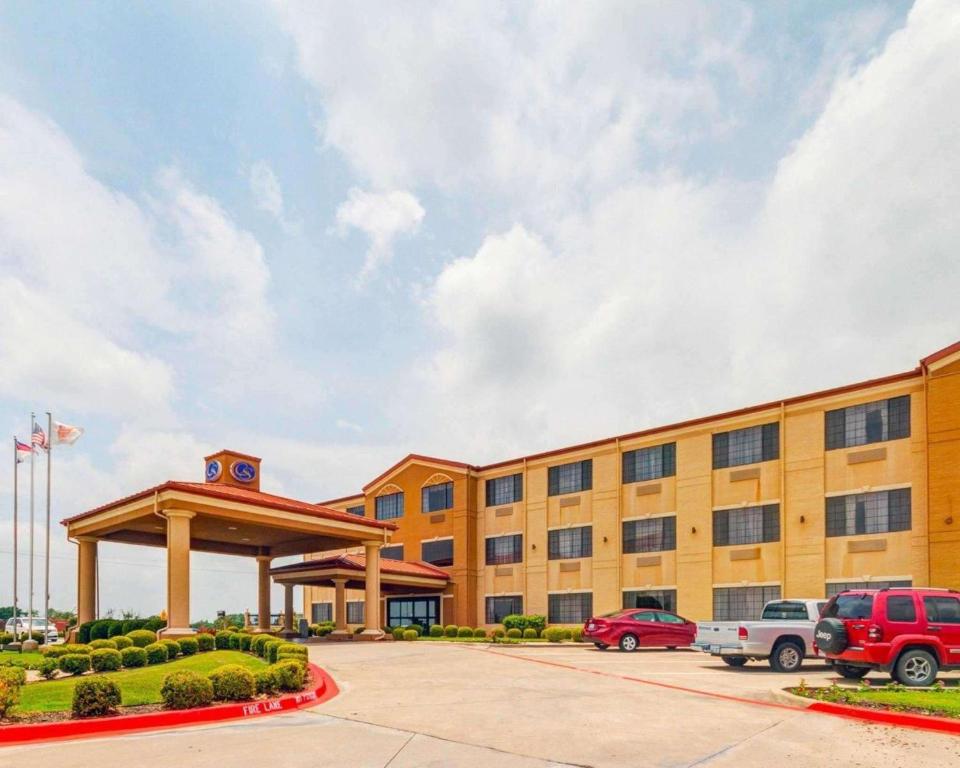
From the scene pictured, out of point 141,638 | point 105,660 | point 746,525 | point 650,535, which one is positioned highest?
point 746,525

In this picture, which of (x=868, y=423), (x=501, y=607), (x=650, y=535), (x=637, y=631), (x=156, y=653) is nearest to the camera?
(x=156, y=653)

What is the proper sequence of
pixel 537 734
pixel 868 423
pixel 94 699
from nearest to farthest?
pixel 537 734 → pixel 94 699 → pixel 868 423

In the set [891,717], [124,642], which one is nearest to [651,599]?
[124,642]

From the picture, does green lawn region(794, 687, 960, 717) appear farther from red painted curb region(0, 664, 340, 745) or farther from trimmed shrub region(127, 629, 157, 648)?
trimmed shrub region(127, 629, 157, 648)

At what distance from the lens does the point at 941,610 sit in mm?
16594

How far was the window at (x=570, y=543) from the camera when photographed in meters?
42.2

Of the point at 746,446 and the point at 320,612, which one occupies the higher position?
the point at 746,446

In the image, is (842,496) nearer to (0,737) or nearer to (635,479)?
(635,479)

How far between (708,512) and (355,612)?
1099 inches

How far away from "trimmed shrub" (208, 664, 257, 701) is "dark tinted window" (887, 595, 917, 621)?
12196mm

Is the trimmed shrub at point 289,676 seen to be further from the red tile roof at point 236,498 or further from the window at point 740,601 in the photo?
the window at point 740,601

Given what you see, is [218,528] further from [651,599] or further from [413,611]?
[651,599]

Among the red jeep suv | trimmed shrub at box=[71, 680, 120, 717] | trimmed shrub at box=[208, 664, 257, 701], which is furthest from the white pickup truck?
trimmed shrub at box=[71, 680, 120, 717]

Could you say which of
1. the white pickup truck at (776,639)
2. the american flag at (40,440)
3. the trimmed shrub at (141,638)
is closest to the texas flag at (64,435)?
the american flag at (40,440)
